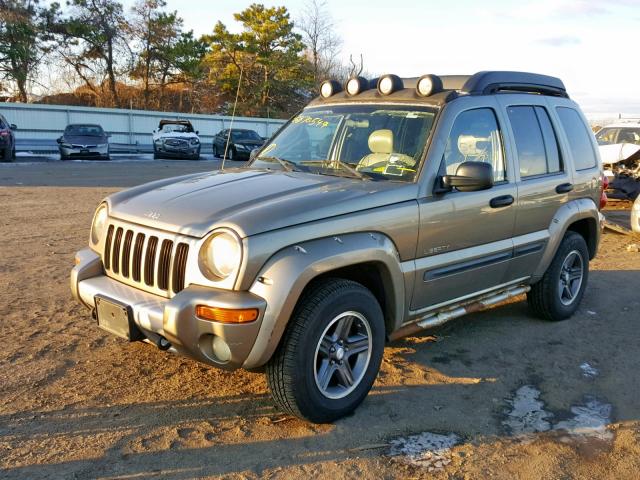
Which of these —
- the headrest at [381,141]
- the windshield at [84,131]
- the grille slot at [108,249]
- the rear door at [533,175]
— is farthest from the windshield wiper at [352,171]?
the windshield at [84,131]

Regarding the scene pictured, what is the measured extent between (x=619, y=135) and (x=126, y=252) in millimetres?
14134

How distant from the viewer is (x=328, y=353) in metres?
3.57

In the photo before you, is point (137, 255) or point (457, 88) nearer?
point (137, 255)

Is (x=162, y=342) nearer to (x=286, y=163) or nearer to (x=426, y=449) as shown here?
(x=426, y=449)

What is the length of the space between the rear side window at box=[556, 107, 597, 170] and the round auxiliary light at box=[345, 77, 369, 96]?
1792mm

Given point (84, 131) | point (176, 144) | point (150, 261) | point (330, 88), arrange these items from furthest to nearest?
point (176, 144), point (84, 131), point (330, 88), point (150, 261)

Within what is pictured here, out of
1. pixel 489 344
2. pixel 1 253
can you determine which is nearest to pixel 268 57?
pixel 1 253

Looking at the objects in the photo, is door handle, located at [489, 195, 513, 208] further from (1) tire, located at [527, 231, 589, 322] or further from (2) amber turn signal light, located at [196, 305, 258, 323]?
(2) amber turn signal light, located at [196, 305, 258, 323]

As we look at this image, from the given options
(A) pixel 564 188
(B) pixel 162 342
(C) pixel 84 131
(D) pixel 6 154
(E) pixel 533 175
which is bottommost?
(D) pixel 6 154

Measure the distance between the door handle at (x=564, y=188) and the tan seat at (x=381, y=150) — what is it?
169 centimetres

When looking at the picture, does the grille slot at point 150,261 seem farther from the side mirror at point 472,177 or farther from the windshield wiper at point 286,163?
the side mirror at point 472,177

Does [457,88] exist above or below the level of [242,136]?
above

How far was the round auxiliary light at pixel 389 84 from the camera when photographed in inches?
181

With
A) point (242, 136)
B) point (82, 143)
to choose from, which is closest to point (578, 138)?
point (82, 143)
